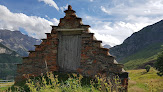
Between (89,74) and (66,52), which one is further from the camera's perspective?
(66,52)

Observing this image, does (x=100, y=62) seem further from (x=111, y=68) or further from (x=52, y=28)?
(x=52, y=28)

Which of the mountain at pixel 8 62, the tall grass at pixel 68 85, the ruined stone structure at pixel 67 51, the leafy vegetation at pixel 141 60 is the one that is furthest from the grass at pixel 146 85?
the mountain at pixel 8 62

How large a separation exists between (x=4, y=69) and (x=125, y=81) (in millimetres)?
172285

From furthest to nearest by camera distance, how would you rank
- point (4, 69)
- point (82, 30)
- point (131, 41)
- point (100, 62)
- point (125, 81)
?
1. point (131, 41)
2. point (4, 69)
3. point (82, 30)
4. point (100, 62)
5. point (125, 81)

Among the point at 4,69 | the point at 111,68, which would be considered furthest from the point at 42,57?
the point at 4,69

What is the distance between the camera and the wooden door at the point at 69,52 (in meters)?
8.48

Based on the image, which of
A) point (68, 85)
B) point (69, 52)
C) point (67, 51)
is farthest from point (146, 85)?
point (68, 85)

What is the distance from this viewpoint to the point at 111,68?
7.45 metres

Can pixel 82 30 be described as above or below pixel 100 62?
above

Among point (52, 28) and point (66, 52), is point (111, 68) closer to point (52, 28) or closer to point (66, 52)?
point (66, 52)

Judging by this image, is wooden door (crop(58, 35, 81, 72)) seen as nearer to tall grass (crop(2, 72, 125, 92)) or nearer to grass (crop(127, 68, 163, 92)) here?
tall grass (crop(2, 72, 125, 92))

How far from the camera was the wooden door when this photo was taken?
8477mm

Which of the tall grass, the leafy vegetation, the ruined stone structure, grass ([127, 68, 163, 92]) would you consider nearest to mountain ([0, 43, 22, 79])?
the leafy vegetation

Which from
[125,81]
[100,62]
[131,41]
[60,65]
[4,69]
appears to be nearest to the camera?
[125,81]
